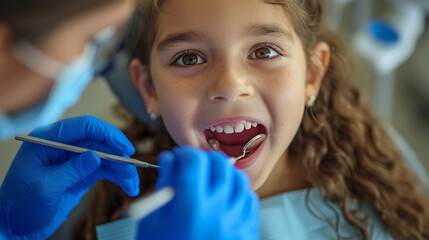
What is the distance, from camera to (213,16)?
0.81 m

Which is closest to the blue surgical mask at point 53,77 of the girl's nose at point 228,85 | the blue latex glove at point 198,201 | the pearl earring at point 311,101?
the blue latex glove at point 198,201

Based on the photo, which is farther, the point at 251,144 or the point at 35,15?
the point at 251,144

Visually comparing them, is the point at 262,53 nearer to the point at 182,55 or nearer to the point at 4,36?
the point at 182,55

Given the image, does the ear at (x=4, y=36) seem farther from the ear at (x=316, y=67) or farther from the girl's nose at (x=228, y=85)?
the ear at (x=316, y=67)

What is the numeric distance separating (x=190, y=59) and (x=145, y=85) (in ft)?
0.50

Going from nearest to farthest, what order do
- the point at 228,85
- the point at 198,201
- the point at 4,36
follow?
the point at 4,36 < the point at 198,201 < the point at 228,85

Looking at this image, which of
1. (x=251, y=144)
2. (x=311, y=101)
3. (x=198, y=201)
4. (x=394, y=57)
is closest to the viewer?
(x=198, y=201)

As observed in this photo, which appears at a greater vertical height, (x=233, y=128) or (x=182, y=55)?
(x=182, y=55)

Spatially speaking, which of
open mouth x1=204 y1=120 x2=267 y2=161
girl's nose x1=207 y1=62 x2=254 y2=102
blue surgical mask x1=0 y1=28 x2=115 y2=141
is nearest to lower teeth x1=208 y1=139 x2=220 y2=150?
open mouth x1=204 y1=120 x2=267 y2=161

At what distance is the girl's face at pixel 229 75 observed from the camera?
2.66 feet

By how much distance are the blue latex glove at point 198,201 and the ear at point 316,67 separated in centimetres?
41

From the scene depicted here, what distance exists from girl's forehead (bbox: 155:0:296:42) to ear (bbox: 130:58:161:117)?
11 cm

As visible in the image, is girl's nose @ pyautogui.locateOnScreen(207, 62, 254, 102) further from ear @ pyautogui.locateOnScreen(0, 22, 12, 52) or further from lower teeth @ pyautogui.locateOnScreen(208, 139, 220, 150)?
ear @ pyautogui.locateOnScreen(0, 22, 12, 52)

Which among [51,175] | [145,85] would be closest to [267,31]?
[145,85]
